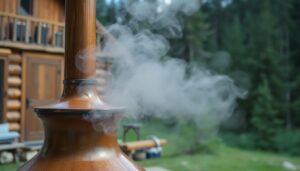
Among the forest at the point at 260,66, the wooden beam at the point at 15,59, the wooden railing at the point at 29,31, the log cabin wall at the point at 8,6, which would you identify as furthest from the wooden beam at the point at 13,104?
the forest at the point at 260,66

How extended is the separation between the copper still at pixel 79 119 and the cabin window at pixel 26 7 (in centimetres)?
598

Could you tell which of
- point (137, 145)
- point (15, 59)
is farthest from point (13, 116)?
point (137, 145)

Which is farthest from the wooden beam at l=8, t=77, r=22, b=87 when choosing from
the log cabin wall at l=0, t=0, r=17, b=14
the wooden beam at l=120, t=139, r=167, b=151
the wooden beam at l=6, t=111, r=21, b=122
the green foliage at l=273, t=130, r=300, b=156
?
the green foliage at l=273, t=130, r=300, b=156

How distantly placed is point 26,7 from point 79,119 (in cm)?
626

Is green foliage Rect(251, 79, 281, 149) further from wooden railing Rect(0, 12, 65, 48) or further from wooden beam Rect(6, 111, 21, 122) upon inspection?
wooden beam Rect(6, 111, 21, 122)

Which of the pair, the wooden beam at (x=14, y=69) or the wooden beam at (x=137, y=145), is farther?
the wooden beam at (x=137, y=145)

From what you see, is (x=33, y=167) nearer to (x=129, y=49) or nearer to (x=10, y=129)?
(x=129, y=49)

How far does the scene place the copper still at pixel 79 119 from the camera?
0.91 meters

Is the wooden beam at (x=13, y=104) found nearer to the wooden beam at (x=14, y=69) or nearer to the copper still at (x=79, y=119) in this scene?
the wooden beam at (x=14, y=69)

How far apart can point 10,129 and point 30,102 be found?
2.03 ft

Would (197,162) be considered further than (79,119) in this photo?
Yes

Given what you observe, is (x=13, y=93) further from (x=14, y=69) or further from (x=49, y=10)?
(x=49, y=10)

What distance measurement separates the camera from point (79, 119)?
912 mm

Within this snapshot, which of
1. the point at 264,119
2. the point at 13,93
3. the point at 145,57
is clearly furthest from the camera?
the point at 264,119
